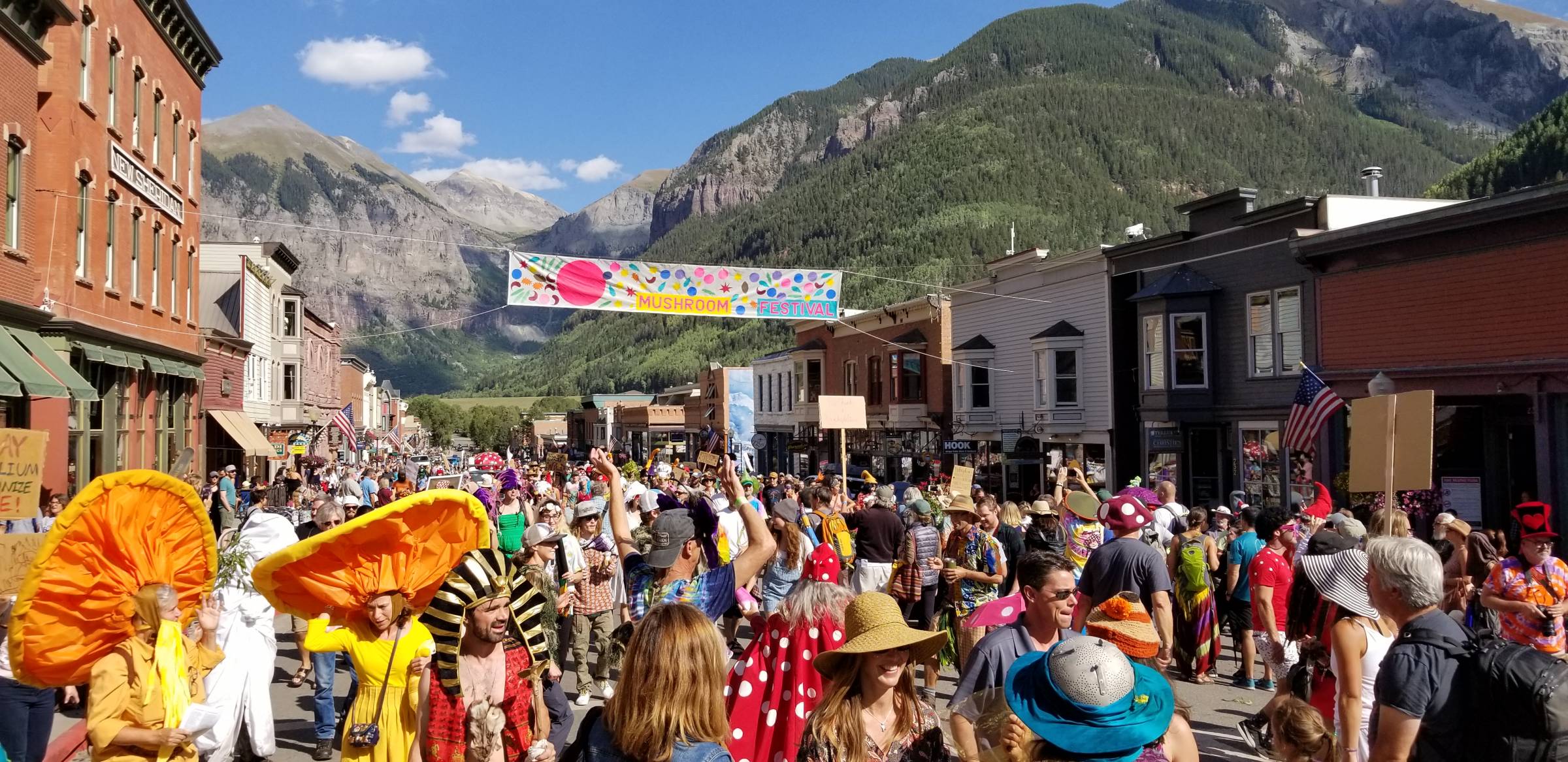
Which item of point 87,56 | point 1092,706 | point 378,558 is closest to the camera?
point 1092,706

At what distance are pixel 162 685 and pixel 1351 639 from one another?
5.39 meters

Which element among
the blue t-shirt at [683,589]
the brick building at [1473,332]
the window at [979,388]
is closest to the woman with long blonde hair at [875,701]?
the blue t-shirt at [683,589]

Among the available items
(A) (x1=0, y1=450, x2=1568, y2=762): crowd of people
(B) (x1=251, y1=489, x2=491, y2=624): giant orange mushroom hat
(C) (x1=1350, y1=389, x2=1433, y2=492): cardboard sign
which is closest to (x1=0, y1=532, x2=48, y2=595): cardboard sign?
(A) (x1=0, y1=450, x2=1568, y2=762): crowd of people

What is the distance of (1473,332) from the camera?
60.1 feet

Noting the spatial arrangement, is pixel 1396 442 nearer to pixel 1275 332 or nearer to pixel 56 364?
pixel 1275 332

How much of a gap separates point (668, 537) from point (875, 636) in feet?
7.95

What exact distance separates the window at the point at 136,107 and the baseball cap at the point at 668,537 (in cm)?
2001

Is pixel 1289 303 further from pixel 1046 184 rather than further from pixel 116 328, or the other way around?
pixel 1046 184

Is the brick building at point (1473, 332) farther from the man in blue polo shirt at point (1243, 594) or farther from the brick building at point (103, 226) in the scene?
the brick building at point (103, 226)

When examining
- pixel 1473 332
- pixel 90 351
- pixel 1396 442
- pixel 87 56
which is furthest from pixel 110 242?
pixel 1473 332

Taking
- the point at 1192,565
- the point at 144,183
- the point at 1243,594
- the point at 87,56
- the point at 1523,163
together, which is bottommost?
the point at 1243,594

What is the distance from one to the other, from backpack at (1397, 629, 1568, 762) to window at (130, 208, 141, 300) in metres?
23.3

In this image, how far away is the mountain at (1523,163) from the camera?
7081 centimetres

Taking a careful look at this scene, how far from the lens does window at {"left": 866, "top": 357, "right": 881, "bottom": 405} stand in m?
41.5
